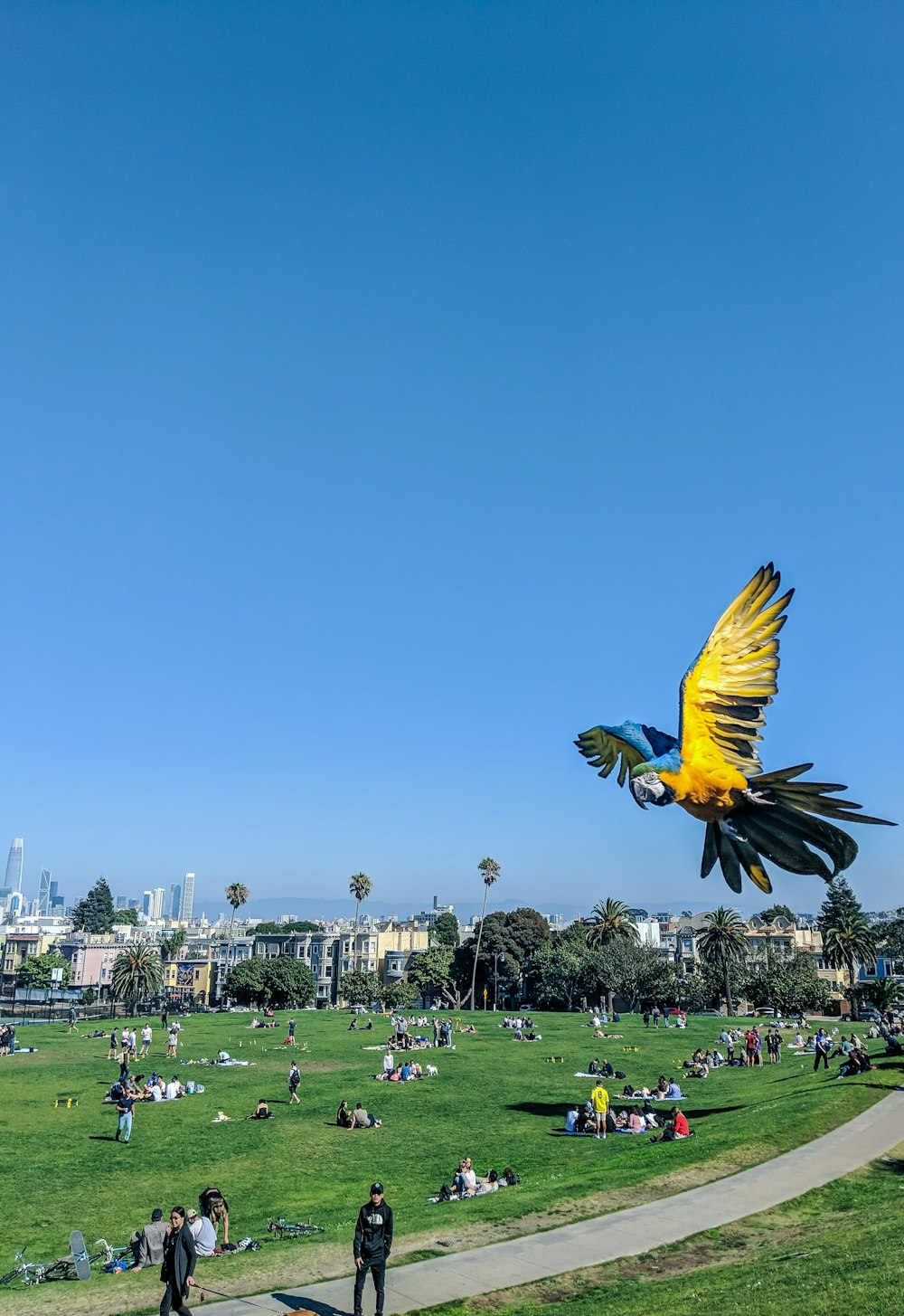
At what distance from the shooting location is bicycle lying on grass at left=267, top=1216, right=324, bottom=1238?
57.7 feet

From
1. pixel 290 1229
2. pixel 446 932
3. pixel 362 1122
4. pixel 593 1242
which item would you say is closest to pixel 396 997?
pixel 362 1122

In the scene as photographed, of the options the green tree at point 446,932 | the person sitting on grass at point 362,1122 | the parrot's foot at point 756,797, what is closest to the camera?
the parrot's foot at point 756,797

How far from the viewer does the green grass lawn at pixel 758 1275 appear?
40.0 feet

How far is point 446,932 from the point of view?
166125 mm

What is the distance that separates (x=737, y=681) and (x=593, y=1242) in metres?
9.19

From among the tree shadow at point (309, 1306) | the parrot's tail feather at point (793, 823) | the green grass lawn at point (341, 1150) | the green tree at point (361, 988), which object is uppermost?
the parrot's tail feather at point (793, 823)

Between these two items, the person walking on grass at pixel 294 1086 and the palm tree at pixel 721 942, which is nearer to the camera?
the person walking on grass at pixel 294 1086

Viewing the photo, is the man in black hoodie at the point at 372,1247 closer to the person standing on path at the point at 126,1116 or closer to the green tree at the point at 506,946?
the person standing on path at the point at 126,1116

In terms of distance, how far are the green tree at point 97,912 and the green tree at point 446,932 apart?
207ft

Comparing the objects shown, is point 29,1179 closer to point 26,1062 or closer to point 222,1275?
point 222,1275

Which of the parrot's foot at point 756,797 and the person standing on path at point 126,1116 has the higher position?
the parrot's foot at point 756,797

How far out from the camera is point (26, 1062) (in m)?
45.2

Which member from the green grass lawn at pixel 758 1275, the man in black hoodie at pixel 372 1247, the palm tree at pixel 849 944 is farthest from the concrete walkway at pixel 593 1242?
the palm tree at pixel 849 944

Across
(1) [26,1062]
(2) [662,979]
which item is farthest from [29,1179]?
(2) [662,979]
